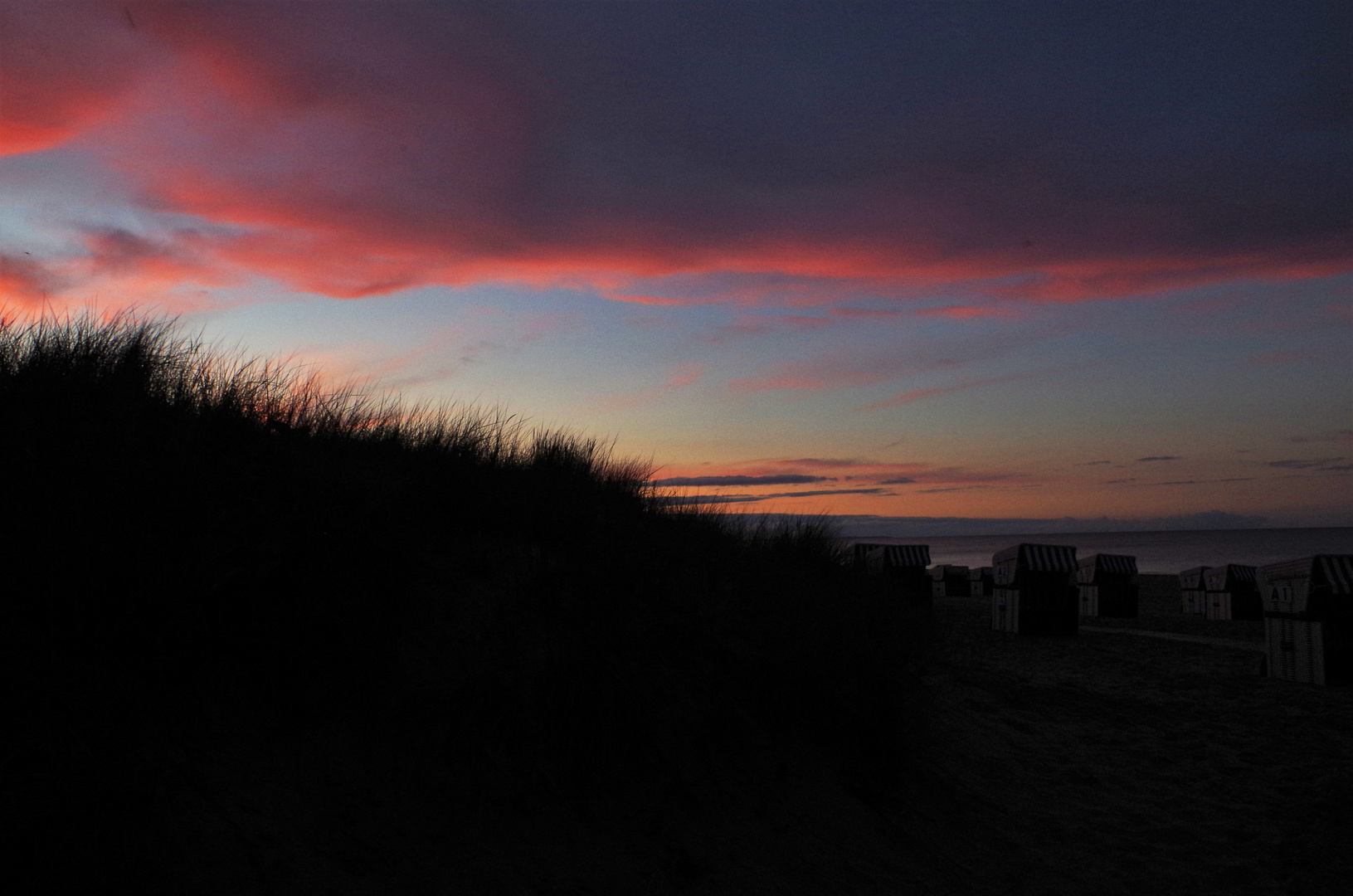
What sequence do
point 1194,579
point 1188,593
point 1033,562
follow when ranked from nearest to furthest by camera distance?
point 1033,562, point 1194,579, point 1188,593

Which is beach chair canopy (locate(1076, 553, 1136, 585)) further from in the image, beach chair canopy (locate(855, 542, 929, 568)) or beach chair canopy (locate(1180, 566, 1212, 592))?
beach chair canopy (locate(855, 542, 929, 568))

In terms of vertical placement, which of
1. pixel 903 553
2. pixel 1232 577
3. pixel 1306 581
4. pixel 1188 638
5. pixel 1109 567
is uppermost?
pixel 903 553

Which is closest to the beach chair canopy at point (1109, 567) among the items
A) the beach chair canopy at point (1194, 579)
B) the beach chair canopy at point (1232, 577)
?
the beach chair canopy at point (1194, 579)

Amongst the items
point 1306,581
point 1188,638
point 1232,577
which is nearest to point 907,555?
point 1188,638

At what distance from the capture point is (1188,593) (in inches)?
1027

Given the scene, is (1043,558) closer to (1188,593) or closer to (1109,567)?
(1109,567)

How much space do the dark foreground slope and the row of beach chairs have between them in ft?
16.7

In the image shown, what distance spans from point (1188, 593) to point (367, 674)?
28.9 meters

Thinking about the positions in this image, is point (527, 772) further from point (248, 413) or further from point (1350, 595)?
point (1350, 595)

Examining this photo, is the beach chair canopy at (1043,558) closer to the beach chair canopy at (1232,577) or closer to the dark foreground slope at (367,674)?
the beach chair canopy at (1232,577)

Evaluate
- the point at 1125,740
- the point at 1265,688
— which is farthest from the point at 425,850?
the point at 1265,688

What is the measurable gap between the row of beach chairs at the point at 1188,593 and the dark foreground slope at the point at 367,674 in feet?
16.7

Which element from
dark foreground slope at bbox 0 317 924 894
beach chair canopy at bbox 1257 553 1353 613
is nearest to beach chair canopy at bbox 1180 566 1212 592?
beach chair canopy at bbox 1257 553 1353 613

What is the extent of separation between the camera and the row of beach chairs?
479 inches
